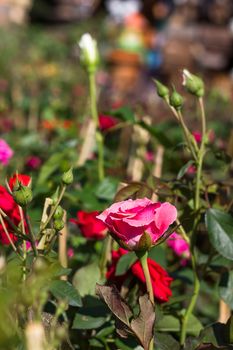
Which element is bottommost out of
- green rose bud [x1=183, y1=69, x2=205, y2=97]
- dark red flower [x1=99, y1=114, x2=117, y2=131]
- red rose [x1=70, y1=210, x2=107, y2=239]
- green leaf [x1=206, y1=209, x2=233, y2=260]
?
dark red flower [x1=99, y1=114, x2=117, y2=131]

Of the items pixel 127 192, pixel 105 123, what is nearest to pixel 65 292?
pixel 127 192

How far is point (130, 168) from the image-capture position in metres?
1.67

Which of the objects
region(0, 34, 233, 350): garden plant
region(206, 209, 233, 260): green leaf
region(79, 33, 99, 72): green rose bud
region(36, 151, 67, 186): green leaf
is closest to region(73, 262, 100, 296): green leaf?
region(0, 34, 233, 350): garden plant

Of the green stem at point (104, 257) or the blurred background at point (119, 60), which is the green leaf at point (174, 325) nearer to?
the green stem at point (104, 257)

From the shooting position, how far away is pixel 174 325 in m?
1.02

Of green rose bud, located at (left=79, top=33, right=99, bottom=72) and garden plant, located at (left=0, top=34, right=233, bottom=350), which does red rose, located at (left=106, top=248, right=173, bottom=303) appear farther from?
green rose bud, located at (left=79, top=33, right=99, bottom=72)

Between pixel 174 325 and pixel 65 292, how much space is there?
9.5 inches

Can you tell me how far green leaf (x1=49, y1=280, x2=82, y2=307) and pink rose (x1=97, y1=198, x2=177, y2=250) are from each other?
0.11 m

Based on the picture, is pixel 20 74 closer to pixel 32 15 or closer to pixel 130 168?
pixel 130 168

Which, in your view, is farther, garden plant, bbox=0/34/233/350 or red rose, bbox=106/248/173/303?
red rose, bbox=106/248/173/303

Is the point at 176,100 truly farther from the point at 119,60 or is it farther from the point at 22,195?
the point at 119,60

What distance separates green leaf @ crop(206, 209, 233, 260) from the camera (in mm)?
904

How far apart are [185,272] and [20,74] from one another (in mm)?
3083

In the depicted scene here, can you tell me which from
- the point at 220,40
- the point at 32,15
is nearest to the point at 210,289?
the point at 220,40
